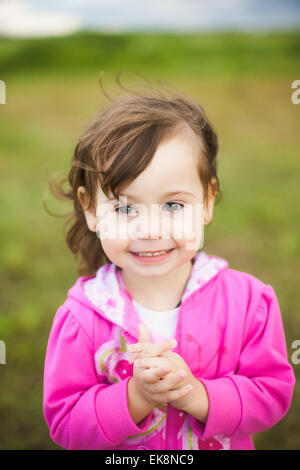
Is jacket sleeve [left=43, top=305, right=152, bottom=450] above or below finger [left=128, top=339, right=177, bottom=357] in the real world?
below

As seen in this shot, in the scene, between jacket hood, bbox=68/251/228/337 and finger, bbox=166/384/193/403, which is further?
jacket hood, bbox=68/251/228/337

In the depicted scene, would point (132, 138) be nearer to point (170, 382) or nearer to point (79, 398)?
point (170, 382)

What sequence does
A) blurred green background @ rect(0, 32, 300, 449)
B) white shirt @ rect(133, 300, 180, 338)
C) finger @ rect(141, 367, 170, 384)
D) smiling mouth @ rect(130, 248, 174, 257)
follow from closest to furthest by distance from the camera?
finger @ rect(141, 367, 170, 384)
smiling mouth @ rect(130, 248, 174, 257)
white shirt @ rect(133, 300, 180, 338)
blurred green background @ rect(0, 32, 300, 449)

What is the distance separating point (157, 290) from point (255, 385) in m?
0.43

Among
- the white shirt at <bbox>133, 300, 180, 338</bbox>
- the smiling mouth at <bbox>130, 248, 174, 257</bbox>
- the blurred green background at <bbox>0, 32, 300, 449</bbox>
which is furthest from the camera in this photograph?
the blurred green background at <bbox>0, 32, 300, 449</bbox>

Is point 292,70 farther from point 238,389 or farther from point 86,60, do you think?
point 238,389

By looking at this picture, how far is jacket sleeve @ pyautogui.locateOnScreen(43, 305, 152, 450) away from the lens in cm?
149

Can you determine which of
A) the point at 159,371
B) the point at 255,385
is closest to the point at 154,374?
the point at 159,371

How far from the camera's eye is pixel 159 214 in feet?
4.72

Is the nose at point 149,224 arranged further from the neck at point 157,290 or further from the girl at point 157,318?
the neck at point 157,290

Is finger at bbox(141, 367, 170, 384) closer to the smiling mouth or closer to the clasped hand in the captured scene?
the clasped hand

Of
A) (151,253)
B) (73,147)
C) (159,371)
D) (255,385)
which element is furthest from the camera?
(73,147)

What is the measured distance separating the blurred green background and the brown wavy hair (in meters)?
0.31

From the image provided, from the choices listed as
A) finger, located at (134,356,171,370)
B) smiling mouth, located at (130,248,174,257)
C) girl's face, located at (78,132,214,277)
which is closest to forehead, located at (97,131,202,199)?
girl's face, located at (78,132,214,277)
